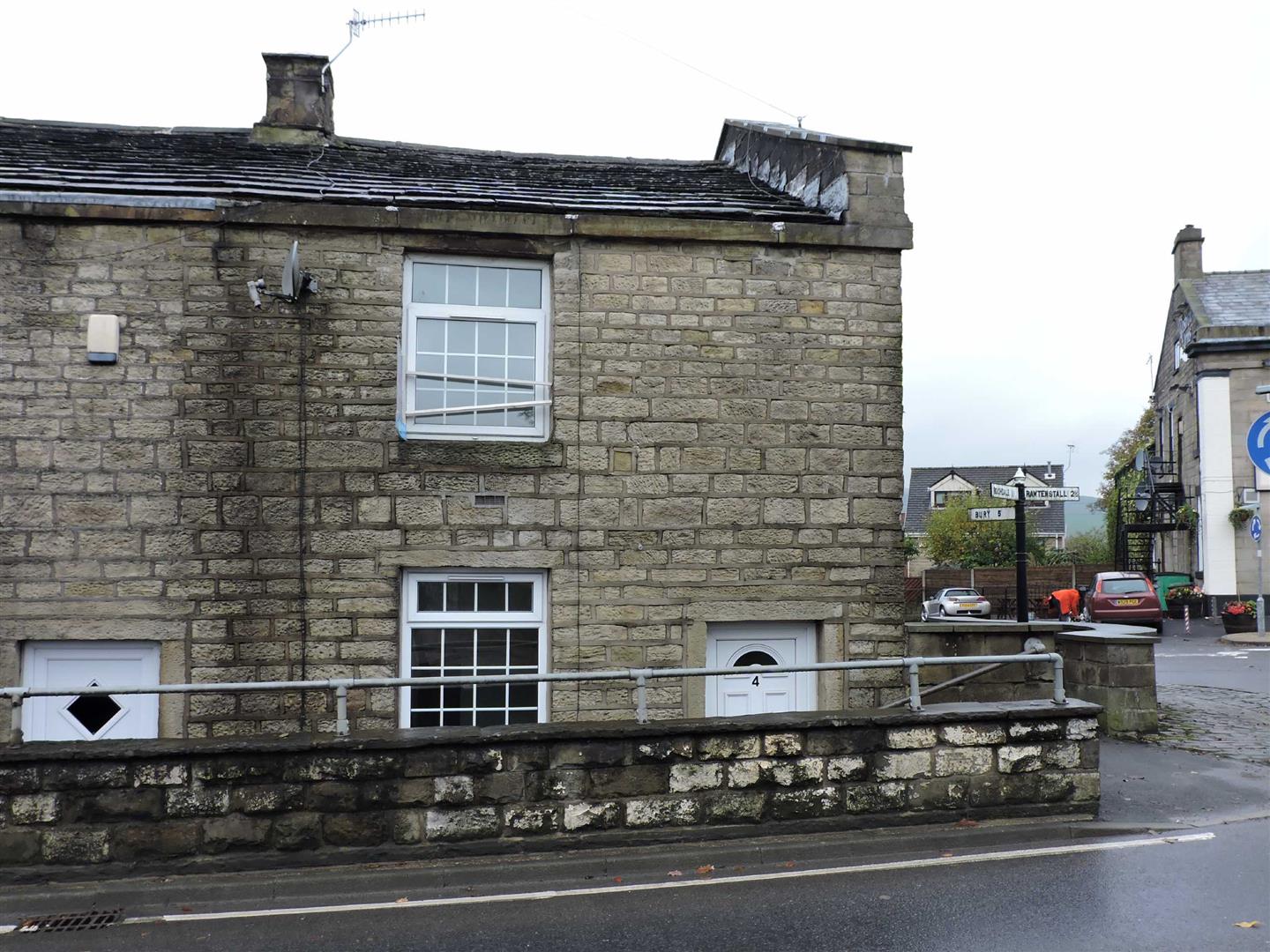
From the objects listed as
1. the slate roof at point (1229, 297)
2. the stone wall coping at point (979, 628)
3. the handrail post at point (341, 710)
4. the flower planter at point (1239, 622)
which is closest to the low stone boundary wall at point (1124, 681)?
the stone wall coping at point (979, 628)

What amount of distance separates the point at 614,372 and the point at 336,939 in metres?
5.13

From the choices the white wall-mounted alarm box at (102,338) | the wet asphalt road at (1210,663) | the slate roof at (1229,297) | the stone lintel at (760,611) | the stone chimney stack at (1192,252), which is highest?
the stone chimney stack at (1192,252)

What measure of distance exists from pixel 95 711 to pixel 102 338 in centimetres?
304

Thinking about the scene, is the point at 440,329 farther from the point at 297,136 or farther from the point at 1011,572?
the point at 1011,572

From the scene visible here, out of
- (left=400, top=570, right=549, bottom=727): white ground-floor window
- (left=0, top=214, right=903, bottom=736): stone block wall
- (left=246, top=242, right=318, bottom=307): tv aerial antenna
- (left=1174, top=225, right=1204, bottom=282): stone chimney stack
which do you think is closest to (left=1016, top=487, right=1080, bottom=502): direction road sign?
(left=0, top=214, right=903, bottom=736): stone block wall

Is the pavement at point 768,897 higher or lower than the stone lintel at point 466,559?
lower

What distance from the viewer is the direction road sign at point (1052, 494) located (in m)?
12.1

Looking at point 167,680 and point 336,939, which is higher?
point 167,680

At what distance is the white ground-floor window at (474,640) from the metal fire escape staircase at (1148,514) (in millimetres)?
32677

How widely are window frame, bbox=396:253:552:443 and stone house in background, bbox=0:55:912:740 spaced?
0.03 meters

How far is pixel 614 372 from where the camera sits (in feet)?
30.0

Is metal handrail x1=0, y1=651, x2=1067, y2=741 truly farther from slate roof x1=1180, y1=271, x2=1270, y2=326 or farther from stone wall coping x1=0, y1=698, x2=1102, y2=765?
slate roof x1=1180, y1=271, x2=1270, y2=326

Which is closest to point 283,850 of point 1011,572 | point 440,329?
point 440,329

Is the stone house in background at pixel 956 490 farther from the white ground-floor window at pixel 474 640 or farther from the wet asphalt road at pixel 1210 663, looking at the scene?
the white ground-floor window at pixel 474 640
